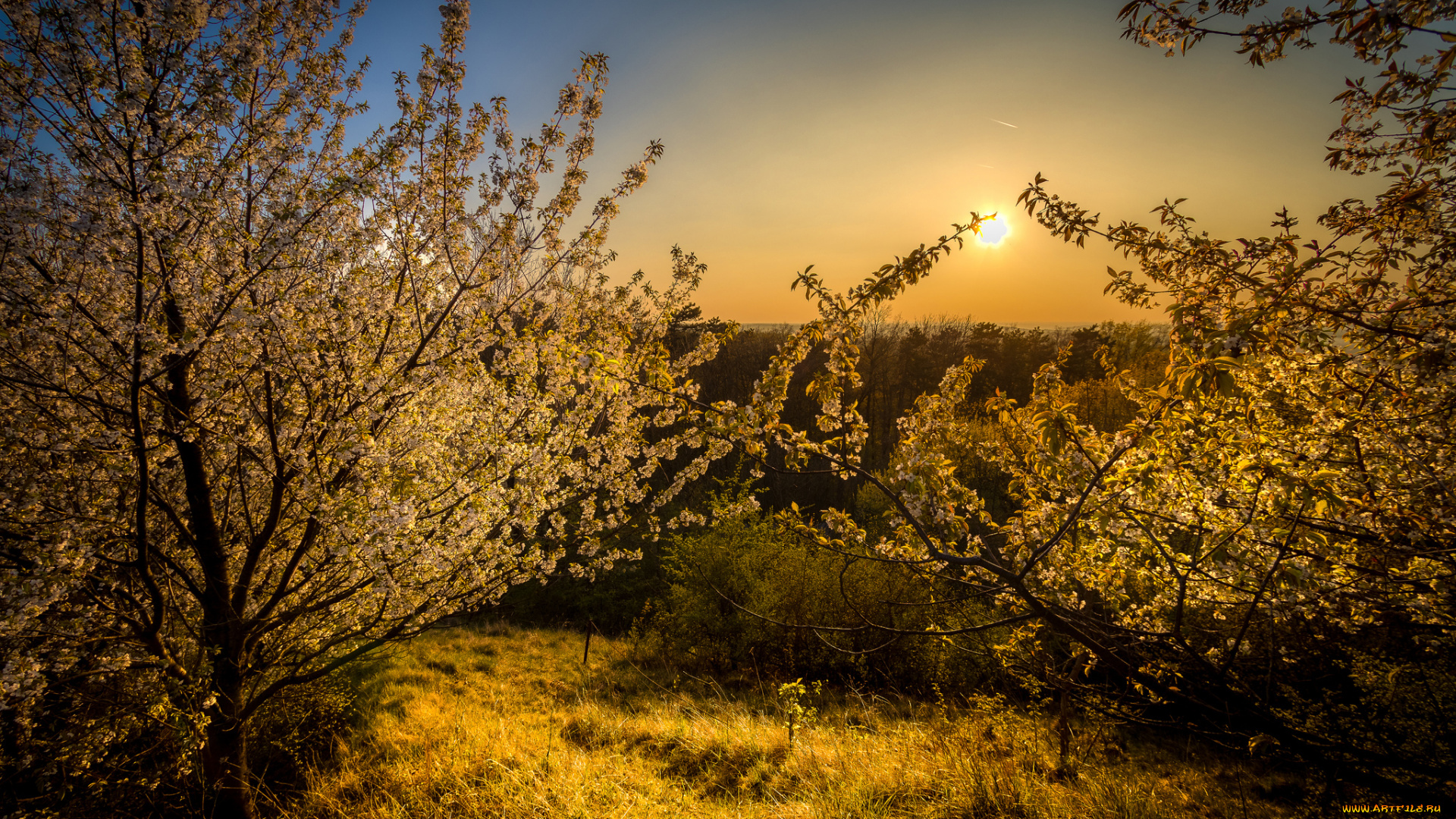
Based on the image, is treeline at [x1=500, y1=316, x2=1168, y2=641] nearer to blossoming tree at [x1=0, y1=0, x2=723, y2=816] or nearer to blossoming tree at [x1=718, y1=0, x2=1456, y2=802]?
blossoming tree at [x1=718, y1=0, x2=1456, y2=802]

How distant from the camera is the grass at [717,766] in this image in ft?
11.8

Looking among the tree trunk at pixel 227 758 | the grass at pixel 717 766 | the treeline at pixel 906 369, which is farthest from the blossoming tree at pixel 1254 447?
the treeline at pixel 906 369

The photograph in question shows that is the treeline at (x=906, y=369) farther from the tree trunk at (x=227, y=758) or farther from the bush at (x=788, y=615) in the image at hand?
the tree trunk at (x=227, y=758)

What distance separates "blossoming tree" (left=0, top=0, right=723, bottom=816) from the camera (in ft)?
7.73

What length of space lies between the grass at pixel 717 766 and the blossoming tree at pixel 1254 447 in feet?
4.72

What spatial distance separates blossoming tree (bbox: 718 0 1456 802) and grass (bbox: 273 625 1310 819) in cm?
144

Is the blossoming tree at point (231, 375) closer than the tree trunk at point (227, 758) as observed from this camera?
Yes

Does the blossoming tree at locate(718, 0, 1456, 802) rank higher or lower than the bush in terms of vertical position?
higher

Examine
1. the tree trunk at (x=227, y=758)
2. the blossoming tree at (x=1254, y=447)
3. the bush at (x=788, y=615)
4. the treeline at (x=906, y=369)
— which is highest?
the treeline at (x=906, y=369)

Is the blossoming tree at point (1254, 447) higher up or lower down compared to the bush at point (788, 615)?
higher up

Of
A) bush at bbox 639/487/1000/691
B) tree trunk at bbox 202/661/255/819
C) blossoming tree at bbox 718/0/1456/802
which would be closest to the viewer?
blossoming tree at bbox 718/0/1456/802

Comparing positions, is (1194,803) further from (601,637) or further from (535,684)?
(601,637)

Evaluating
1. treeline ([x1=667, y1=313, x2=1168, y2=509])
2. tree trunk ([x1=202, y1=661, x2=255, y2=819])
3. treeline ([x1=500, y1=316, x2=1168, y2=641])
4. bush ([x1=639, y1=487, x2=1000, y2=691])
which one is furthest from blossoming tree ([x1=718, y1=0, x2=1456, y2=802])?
treeline ([x1=667, y1=313, x2=1168, y2=509])

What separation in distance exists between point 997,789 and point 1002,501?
1355 centimetres
